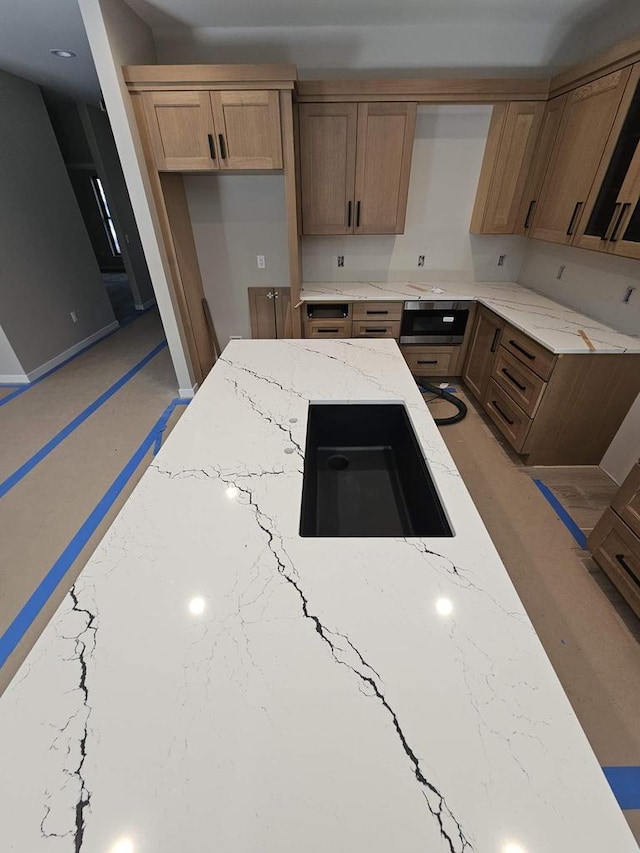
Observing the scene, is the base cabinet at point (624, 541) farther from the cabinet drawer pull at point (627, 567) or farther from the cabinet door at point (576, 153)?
the cabinet door at point (576, 153)

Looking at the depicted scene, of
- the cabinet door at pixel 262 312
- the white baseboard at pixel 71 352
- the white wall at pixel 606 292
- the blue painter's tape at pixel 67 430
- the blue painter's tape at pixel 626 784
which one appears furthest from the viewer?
the white baseboard at pixel 71 352

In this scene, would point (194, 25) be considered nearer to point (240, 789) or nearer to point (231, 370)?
point (231, 370)

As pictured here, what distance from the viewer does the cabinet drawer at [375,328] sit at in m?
3.18

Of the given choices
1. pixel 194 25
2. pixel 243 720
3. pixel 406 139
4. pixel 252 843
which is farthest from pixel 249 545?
pixel 194 25

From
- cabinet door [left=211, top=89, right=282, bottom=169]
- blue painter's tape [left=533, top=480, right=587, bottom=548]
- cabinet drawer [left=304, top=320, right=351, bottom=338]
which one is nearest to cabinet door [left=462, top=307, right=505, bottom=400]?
blue painter's tape [left=533, top=480, right=587, bottom=548]

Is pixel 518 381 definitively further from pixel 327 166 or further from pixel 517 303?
pixel 327 166

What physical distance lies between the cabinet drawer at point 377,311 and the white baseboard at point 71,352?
334cm

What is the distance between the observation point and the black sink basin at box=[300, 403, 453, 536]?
1.24 meters

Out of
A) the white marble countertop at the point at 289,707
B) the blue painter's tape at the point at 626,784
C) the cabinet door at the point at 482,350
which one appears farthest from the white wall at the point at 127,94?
the blue painter's tape at the point at 626,784

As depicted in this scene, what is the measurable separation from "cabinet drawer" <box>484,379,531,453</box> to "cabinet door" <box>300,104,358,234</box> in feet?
5.93

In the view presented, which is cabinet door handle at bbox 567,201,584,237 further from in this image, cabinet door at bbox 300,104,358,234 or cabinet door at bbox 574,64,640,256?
cabinet door at bbox 300,104,358,234

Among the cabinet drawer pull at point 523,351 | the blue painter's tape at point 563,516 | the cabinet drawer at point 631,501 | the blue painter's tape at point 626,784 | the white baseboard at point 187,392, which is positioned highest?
the cabinet drawer pull at point 523,351

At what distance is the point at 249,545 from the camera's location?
92cm

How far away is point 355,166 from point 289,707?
341cm
